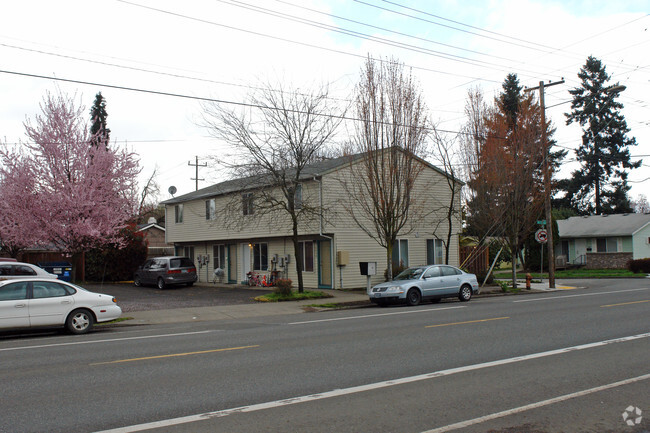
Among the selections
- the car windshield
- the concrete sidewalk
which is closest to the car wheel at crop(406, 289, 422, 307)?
the car windshield

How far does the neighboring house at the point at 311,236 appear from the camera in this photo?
26094mm

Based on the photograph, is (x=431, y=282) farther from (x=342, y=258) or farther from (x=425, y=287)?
(x=342, y=258)

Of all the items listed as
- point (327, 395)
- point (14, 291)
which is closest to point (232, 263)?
point (14, 291)

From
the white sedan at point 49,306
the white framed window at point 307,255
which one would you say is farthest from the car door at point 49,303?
the white framed window at point 307,255

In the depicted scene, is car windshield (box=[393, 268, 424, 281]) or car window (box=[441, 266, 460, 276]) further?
car window (box=[441, 266, 460, 276])

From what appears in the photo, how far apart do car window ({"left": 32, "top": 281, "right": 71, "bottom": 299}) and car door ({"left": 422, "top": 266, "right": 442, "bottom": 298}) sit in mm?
11810

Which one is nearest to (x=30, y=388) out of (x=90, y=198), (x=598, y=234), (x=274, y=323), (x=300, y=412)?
(x=300, y=412)

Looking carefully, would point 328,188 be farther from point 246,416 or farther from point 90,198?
point 246,416

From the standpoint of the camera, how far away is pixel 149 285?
32.7 m

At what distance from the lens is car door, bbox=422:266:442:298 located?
20.6m

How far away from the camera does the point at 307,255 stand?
92.5 ft

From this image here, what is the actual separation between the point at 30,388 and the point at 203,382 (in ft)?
7.66

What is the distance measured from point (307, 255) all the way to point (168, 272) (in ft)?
26.2

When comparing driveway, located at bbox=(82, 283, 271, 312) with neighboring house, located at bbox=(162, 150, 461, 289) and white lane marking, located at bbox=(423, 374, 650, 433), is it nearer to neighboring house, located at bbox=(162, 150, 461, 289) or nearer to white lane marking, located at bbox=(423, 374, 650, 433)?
neighboring house, located at bbox=(162, 150, 461, 289)
